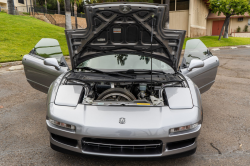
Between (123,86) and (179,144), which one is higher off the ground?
(123,86)

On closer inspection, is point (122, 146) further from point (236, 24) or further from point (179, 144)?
point (236, 24)

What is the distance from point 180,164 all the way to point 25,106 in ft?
11.7

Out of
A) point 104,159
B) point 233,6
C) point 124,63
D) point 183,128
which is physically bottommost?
point 104,159

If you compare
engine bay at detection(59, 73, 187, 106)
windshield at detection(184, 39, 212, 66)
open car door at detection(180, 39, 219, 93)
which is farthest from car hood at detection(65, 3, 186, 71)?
windshield at detection(184, 39, 212, 66)

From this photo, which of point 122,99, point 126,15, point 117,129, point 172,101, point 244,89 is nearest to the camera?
point 117,129

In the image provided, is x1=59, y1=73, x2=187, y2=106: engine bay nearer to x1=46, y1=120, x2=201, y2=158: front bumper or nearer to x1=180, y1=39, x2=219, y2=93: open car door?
x1=46, y1=120, x2=201, y2=158: front bumper

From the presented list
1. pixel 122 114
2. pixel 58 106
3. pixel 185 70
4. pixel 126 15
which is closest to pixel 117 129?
pixel 122 114

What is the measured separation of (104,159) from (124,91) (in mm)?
916

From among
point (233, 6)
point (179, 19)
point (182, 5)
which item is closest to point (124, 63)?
point (233, 6)

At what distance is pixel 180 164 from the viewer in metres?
2.74

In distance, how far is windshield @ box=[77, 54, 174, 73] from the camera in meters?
3.58

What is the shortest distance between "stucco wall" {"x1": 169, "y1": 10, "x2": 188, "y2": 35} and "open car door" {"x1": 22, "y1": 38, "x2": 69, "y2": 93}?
2174 centimetres

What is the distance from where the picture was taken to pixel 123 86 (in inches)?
133

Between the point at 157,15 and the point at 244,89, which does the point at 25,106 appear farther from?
the point at 244,89
